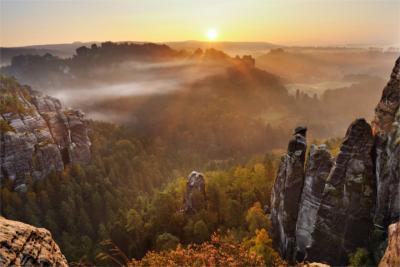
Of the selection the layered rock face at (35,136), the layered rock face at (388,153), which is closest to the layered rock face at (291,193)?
the layered rock face at (388,153)

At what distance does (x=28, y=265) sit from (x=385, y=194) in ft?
106

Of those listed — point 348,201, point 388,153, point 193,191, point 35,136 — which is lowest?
point 193,191

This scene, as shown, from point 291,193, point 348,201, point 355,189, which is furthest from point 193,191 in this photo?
point 355,189

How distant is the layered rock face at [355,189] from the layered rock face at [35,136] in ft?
277

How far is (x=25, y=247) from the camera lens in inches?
437

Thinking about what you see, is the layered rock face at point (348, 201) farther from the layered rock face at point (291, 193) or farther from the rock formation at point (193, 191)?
the rock formation at point (193, 191)

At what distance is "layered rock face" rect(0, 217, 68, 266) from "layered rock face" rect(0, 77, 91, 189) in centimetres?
9385

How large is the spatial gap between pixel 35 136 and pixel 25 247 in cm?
10243

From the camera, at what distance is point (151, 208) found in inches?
2761

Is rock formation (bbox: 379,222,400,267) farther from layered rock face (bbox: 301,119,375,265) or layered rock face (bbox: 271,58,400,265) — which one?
layered rock face (bbox: 301,119,375,265)

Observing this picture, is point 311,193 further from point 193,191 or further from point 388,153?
point 193,191

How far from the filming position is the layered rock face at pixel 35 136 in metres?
96.6

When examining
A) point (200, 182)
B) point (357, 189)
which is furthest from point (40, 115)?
point (357, 189)

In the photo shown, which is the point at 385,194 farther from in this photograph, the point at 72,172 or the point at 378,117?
the point at 72,172
